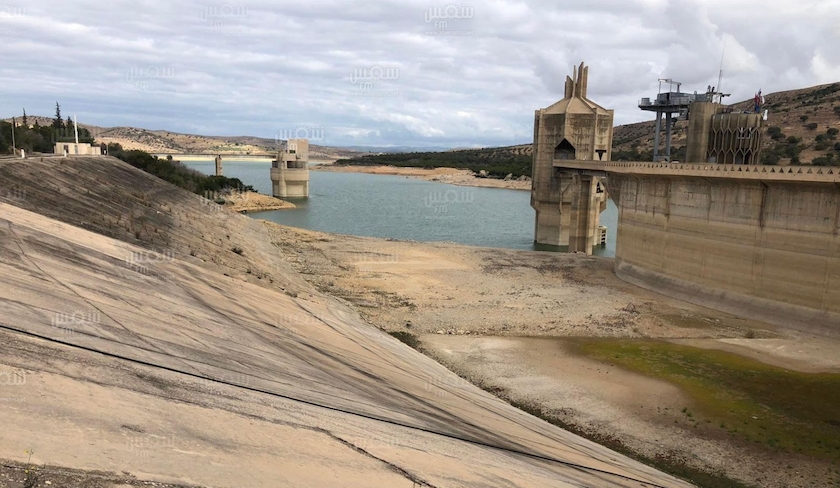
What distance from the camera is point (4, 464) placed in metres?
7.01

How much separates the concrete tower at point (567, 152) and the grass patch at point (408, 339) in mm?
34041

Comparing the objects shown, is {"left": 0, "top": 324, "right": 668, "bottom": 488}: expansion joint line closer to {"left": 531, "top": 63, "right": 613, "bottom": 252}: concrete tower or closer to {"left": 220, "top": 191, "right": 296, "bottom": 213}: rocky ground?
{"left": 531, "top": 63, "right": 613, "bottom": 252}: concrete tower

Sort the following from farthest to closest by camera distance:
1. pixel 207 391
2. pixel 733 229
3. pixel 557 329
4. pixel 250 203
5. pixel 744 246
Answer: pixel 250 203 < pixel 733 229 < pixel 744 246 < pixel 557 329 < pixel 207 391

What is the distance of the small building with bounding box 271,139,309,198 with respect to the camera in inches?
4572

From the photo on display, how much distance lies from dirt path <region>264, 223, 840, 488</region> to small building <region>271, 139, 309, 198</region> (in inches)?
2588

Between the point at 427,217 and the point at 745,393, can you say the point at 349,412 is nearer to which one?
the point at 745,393

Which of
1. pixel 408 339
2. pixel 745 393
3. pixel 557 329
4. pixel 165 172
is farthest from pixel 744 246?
pixel 165 172

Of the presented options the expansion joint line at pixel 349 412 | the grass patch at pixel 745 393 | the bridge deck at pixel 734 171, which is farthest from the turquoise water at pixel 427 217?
the expansion joint line at pixel 349 412

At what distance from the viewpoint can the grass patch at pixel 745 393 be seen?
61.1 feet

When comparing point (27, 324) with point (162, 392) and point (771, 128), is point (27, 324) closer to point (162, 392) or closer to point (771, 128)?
point (162, 392)

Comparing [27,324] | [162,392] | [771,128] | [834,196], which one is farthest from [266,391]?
[771,128]

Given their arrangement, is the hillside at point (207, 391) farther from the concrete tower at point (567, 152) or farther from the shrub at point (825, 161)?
the shrub at point (825, 161)

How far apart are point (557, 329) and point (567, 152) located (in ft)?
107

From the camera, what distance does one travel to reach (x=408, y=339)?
27344 millimetres
